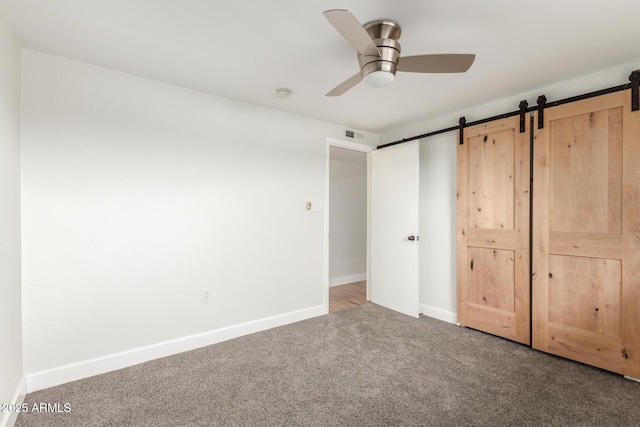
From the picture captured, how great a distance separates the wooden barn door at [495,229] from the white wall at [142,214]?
5.80ft

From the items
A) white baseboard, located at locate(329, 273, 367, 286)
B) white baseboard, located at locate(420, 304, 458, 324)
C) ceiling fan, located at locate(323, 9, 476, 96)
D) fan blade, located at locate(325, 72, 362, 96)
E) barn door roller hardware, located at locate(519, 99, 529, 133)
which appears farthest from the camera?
white baseboard, located at locate(329, 273, 367, 286)

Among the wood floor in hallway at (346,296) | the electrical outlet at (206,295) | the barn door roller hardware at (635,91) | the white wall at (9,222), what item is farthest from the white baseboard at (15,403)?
the barn door roller hardware at (635,91)

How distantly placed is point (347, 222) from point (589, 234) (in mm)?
3415

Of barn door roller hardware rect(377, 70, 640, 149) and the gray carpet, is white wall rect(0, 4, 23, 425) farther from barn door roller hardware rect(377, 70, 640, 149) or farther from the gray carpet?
barn door roller hardware rect(377, 70, 640, 149)

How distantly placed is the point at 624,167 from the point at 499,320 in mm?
1582

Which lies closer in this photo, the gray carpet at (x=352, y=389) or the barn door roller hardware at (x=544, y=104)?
the gray carpet at (x=352, y=389)

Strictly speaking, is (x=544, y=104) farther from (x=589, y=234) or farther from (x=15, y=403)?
(x=15, y=403)

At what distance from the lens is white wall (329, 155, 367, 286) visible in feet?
16.7

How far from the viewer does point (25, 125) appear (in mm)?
1942

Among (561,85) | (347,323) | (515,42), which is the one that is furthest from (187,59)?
(561,85)

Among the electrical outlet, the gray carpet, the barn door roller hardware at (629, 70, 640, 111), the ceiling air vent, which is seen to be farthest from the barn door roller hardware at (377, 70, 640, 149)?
the electrical outlet

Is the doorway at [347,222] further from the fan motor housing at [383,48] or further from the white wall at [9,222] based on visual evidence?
the white wall at [9,222]

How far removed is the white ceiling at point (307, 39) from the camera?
1562 mm

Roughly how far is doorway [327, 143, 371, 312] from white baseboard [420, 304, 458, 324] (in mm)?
1394
